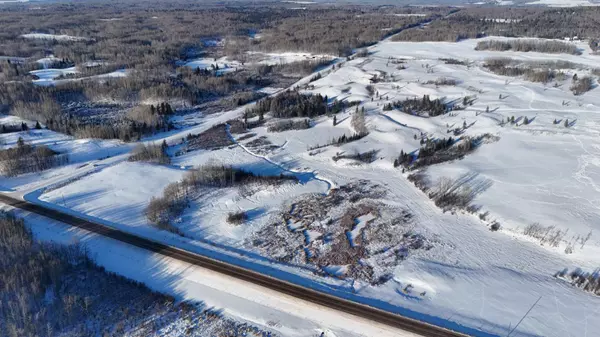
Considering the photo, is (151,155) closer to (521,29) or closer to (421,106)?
(421,106)

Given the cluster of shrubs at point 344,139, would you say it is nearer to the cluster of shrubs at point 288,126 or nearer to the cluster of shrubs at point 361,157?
the cluster of shrubs at point 361,157

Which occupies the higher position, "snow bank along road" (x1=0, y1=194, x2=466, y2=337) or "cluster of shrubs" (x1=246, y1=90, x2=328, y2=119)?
"cluster of shrubs" (x1=246, y1=90, x2=328, y2=119)

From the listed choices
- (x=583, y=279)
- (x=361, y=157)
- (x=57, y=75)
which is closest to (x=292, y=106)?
(x=361, y=157)

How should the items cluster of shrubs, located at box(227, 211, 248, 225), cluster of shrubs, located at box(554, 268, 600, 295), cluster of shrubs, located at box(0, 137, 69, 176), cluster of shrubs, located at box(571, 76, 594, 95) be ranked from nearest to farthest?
cluster of shrubs, located at box(554, 268, 600, 295), cluster of shrubs, located at box(227, 211, 248, 225), cluster of shrubs, located at box(0, 137, 69, 176), cluster of shrubs, located at box(571, 76, 594, 95)

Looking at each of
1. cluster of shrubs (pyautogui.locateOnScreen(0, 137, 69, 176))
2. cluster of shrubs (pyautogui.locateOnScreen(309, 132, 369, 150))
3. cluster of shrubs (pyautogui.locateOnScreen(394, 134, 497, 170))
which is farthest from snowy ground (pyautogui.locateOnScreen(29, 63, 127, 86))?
cluster of shrubs (pyautogui.locateOnScreen(394, 134, 497, 170))

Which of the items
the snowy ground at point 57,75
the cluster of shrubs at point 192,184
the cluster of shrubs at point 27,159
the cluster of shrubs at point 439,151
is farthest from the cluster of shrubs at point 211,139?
the snowy ground at point 57,75

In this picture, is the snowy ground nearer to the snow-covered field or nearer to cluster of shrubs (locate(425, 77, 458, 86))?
the snow-covered field
